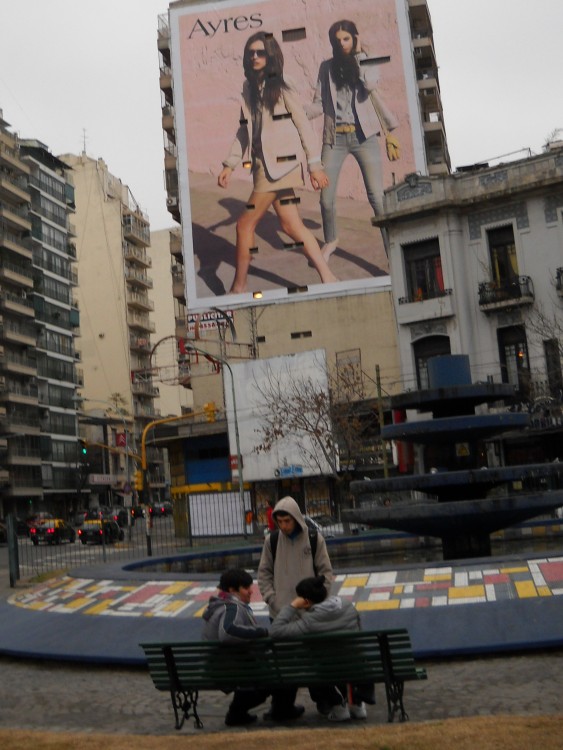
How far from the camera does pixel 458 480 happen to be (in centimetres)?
1513

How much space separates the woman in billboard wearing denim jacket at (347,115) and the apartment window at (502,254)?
17.7m

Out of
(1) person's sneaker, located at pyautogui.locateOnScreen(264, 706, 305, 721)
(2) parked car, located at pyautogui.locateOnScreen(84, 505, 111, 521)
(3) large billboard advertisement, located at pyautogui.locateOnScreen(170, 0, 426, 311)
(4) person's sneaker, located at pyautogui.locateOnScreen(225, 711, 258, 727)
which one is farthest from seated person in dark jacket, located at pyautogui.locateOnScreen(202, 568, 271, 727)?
(3) large billboard advertisement, located at pyautogui.locateOnScreen(170, 0, 426, 311)

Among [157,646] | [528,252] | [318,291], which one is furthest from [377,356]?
[157,646]

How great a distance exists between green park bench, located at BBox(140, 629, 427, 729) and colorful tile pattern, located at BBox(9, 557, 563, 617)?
342 cm

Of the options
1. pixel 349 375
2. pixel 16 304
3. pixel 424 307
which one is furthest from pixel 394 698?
pixel 16 304

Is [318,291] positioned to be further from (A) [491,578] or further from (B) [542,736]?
(B) [542,736]

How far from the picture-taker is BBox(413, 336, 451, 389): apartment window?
40750 millimetres

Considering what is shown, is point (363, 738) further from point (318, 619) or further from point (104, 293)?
point (104, 293)

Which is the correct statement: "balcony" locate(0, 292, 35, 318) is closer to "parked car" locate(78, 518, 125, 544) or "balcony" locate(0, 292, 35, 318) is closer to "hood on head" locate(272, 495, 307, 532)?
"parked car" locate(78, 518, 125, 544)

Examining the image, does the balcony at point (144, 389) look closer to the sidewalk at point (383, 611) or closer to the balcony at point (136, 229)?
the balcony at point (136, 229)

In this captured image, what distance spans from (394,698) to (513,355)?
32605 millimetres

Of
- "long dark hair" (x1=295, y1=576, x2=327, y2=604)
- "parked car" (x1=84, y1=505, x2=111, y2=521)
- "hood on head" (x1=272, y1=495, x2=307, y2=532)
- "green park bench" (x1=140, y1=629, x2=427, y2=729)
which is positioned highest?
"parked car" (x1=84, y1=505, x2=111, y2=521)

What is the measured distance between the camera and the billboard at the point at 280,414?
47438 mm

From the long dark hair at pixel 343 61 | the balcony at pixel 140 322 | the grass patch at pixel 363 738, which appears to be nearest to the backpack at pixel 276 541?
the grass patch at pixel 363 738
